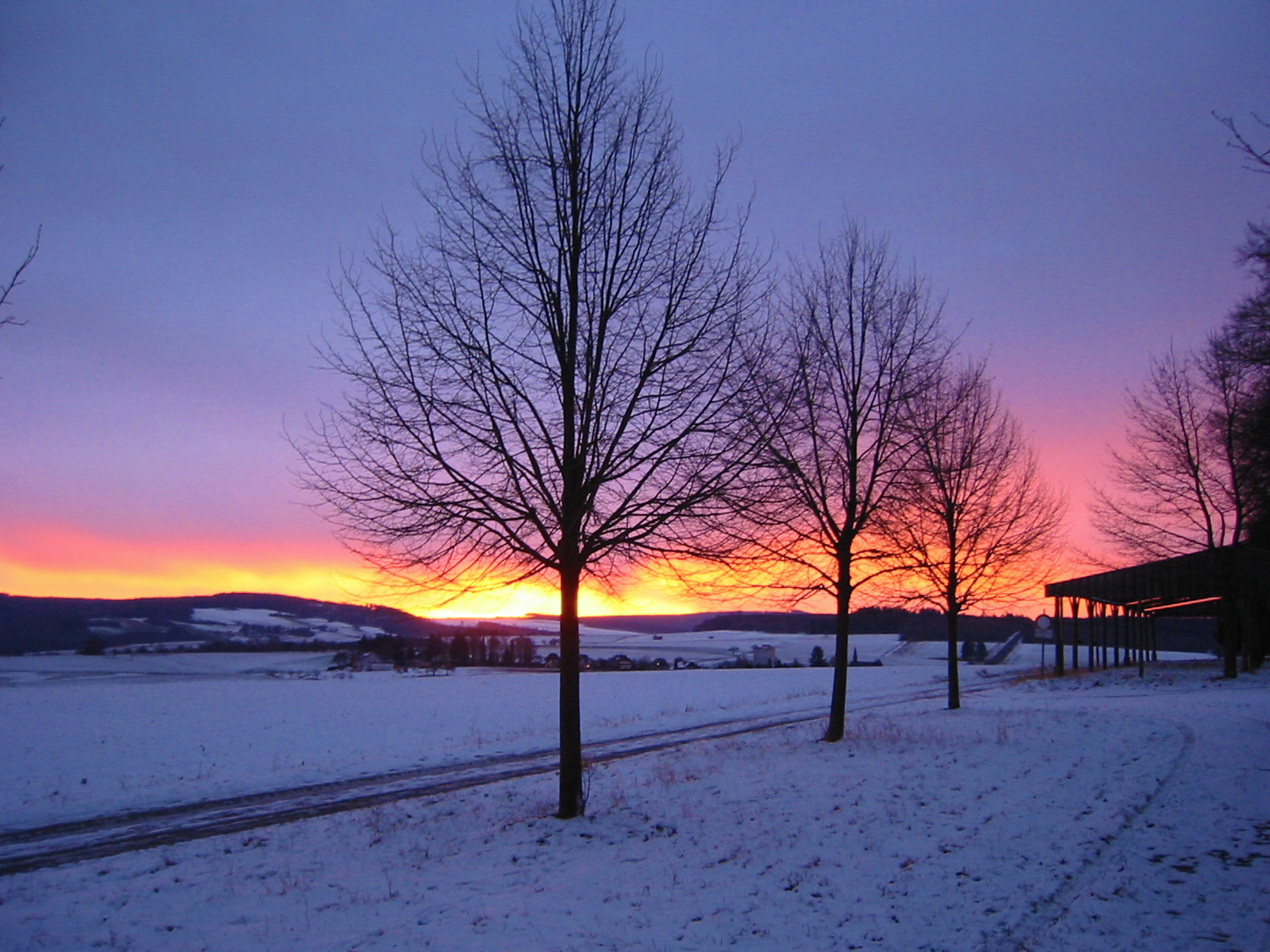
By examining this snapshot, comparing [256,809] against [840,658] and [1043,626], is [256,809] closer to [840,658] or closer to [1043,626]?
[840,658]

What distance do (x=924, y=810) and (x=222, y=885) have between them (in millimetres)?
7819

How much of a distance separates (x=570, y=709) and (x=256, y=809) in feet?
23.8

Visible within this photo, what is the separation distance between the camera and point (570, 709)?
32.1ft

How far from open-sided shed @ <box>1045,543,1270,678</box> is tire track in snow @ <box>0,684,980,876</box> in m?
19.2

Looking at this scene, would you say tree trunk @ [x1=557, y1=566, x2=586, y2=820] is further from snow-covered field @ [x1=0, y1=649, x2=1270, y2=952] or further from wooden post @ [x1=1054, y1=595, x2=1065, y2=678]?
wooden post @ [x1=1054, y1=595, x2=1065, y2=678]

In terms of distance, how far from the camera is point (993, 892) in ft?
21.5

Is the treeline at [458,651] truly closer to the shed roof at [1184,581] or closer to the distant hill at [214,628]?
the distant hill at [214,628]

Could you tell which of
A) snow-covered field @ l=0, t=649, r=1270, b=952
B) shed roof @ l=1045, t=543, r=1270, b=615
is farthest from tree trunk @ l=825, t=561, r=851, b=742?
shed roof @ l=1045, t=543, r=1270, b=615

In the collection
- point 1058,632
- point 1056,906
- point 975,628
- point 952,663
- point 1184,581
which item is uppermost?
point 1184,581

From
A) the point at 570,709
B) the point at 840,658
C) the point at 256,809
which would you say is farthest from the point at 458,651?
the point at 570,709

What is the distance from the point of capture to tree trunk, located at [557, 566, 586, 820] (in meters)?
9.76

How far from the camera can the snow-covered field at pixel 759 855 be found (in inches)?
242

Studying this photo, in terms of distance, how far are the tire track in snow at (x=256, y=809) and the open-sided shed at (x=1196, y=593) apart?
63.1ft

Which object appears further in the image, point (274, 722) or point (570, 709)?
point (274, 722)
